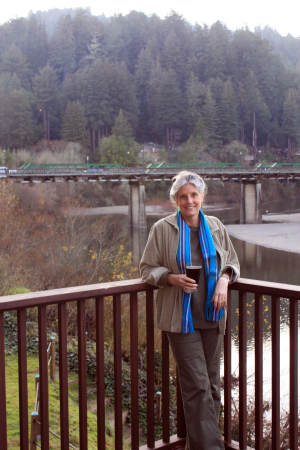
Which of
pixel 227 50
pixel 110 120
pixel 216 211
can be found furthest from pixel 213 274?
pixel 227 50

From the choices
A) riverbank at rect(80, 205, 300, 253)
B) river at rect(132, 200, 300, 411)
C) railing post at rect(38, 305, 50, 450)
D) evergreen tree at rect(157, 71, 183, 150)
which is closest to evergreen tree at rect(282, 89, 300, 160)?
evergreen tree at rect(157, 71, 183, 150)

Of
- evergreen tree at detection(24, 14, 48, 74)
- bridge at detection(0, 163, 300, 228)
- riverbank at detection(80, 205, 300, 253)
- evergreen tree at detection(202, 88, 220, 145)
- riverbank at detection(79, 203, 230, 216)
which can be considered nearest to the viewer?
riverbank at detection(80, 205, 300, 253)

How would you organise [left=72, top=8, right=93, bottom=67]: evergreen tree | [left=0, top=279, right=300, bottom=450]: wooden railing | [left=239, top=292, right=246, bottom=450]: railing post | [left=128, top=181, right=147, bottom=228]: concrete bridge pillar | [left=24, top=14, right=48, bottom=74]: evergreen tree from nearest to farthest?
[left=0, top=279, right=300, bottom=450]: wooden railing, [left=239, top=292, right=246, bottom=450]: railing post, [left=128, top=181, right=147, bottom=228]: concrete bridge pillar, [left=24, top=14, right=48, bottom=74]: evergreen tree, [left=72, top=8, right=93, bottom=67]: evergreen tree

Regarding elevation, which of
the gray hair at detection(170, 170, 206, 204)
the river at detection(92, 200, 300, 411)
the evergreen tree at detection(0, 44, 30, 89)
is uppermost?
the evergreen tree at detection(0, 44, 30, 89)

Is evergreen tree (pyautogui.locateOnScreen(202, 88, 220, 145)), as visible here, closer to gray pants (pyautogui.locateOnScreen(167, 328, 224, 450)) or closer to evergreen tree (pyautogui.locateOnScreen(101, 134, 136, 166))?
evergreen tree (pyautogui.locateOnScreen(101, 134, 136, 166))

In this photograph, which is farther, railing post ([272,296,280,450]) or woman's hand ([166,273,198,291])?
railing post ([272,296,280,450])

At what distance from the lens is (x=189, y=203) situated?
2564 millimetres

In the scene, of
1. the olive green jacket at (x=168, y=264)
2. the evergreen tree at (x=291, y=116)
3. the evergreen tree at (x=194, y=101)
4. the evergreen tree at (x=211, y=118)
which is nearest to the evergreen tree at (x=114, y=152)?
the evergreen tree at (x=211, y=118)

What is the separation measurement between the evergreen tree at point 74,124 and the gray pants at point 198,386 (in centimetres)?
6772

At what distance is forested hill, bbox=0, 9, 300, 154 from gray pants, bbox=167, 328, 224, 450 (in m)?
67.7

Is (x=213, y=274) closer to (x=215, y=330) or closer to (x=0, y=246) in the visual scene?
(x=215, y=330)

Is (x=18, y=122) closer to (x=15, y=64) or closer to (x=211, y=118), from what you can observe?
(x=15, y=64)

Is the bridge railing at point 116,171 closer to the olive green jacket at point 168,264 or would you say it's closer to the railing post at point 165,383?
the railing post at point 165,383

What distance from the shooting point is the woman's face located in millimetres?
2564
